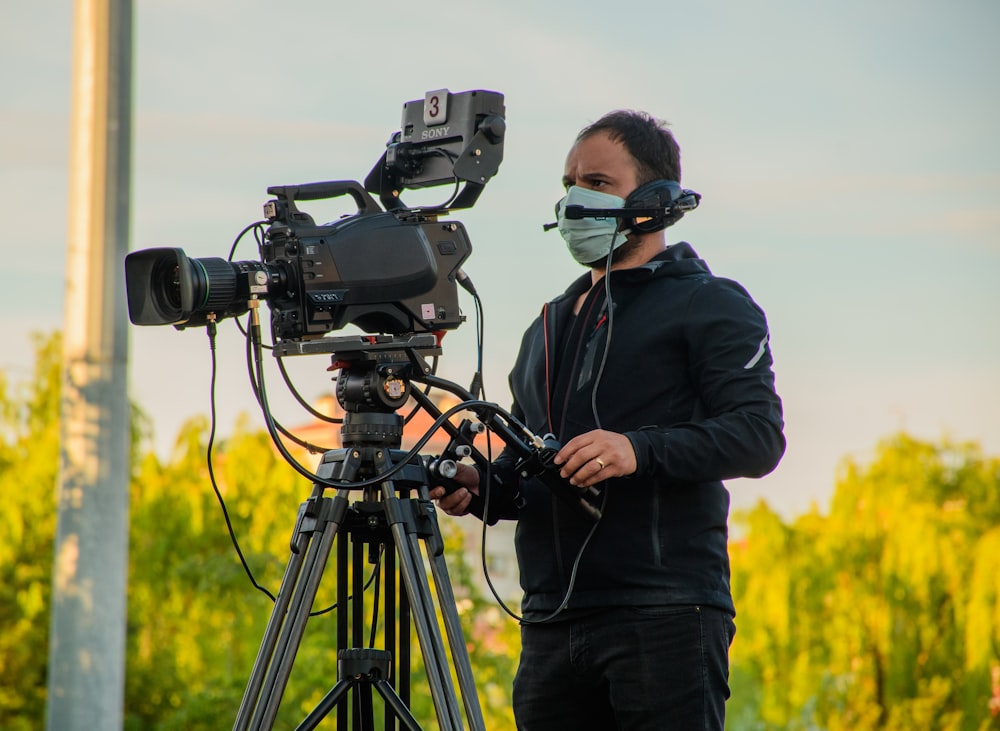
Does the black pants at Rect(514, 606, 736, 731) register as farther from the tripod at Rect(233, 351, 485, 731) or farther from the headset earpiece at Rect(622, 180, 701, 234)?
the headset earpiece at Rect(622, 180, 701, 234)

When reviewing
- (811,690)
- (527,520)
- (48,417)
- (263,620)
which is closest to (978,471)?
(811,690)

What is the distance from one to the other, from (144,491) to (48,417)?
96 centimetres

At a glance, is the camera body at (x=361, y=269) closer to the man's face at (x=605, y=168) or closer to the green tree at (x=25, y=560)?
the man's face at (x=605, y=168)

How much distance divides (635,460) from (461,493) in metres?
0.42

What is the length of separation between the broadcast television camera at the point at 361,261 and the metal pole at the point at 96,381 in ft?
7.59

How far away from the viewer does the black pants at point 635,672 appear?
2467 mm

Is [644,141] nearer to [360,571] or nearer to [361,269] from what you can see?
[361,269]

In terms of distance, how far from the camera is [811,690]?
11.6 meters

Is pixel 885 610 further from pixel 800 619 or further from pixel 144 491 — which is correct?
pixel 144 491

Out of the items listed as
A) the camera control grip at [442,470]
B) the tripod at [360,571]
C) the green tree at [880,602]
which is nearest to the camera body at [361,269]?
the tripod at [360,571]

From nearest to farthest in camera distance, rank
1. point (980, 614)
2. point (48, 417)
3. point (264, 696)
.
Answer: point (264, 696) → point (48, 417) → point (980, 614)

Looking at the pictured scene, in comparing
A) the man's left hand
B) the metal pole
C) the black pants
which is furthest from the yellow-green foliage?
the man's left hand

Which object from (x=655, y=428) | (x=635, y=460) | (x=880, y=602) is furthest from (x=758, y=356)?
(x=880, y=602)

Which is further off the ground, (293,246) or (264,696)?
(293,246)
